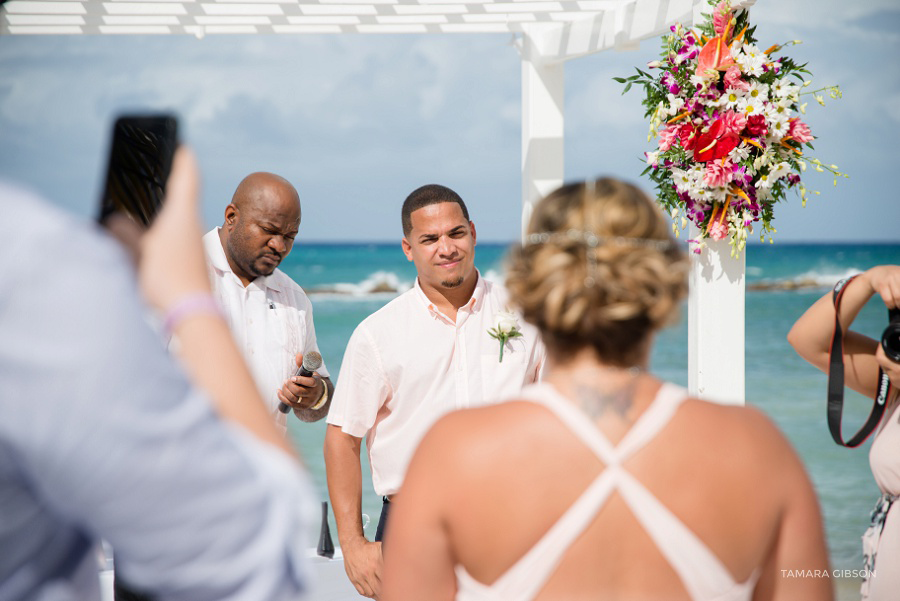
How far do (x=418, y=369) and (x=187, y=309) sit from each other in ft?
10.4

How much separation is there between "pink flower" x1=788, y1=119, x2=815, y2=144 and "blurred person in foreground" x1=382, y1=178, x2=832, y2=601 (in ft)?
8.51

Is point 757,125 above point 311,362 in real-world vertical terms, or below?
above

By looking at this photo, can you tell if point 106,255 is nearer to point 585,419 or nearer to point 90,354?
point 90,354

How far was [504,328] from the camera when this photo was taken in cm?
414

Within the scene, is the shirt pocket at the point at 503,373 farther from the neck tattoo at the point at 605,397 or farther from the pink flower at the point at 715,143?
the neck tattoo at the point at 605,397

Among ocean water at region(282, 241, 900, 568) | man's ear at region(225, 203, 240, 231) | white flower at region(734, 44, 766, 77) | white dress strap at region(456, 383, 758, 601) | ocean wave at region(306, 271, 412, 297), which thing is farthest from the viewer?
ocean wave at region(306, 271, 412, 297)

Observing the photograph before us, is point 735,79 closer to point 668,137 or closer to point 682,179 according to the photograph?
point 668,137

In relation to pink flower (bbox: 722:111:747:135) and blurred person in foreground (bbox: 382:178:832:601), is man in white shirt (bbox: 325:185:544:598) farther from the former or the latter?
blurred person in foreground (bbox: 382:178:832:601)

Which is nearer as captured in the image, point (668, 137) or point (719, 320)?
point (668, 137)

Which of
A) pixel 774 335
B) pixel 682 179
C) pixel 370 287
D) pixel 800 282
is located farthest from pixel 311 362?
pixel 800 282

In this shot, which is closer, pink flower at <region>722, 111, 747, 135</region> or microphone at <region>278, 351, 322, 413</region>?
pink flower at <region>722, 111, 747, 135</region>

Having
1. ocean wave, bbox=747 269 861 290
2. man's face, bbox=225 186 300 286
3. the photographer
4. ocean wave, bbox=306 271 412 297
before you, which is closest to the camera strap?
the photographer

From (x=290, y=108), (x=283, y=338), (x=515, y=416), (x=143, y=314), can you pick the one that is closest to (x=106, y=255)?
(x=143, y=314)

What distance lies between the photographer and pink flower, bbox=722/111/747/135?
4.00 meters
